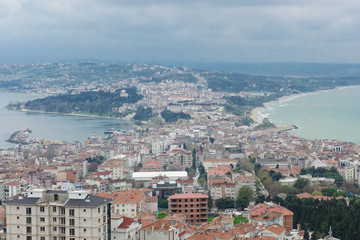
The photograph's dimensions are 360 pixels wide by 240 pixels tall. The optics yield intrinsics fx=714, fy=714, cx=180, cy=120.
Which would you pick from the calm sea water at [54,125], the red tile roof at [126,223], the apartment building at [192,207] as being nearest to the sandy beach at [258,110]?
the calm sea water at [54,125]

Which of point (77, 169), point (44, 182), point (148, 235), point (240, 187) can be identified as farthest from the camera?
point (77, 169)

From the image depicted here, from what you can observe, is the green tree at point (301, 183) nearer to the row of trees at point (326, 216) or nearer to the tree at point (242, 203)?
the tree at point (242, 203)

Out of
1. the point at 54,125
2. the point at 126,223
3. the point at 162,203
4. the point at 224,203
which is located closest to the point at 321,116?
the point at 54,125

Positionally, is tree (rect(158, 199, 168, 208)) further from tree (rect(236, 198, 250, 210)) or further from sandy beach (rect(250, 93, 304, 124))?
sandy beach (rect(250, 93, 304, 124))

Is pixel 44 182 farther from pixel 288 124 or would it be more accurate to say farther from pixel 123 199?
pixel 288 124

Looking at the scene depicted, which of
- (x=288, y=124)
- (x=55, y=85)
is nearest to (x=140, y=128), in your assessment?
(x=288, y=124)

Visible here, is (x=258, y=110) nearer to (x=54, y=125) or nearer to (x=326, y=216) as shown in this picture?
(x=54, y=125)
